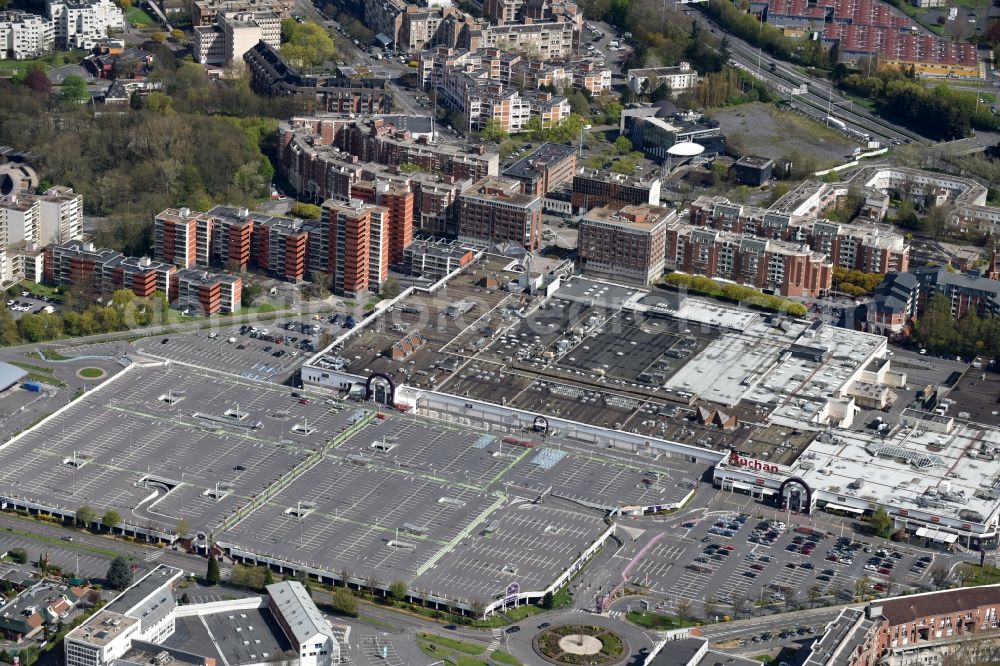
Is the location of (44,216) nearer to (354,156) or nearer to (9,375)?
(9,375)

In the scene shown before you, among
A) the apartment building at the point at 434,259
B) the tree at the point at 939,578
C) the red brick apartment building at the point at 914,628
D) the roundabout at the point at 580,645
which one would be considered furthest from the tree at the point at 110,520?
the tree at the point at 939,578

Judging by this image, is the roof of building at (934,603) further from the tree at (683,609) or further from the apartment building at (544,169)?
the apartment building at (544,169)

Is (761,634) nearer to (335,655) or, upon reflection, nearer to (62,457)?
(335,655)

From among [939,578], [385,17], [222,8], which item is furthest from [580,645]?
[385,17]

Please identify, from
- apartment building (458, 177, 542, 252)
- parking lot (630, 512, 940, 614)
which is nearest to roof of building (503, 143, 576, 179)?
apartment building (458, 177, 542, 252)

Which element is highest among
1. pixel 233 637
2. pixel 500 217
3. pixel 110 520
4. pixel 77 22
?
pixel 77 22

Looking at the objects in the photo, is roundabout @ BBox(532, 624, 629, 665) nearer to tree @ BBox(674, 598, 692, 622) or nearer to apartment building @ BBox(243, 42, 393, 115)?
tree @ BBox(674, 598, 692, 622)
